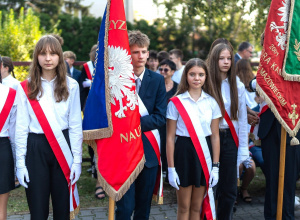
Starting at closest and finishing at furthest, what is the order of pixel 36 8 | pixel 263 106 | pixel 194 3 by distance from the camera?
pixel 263 106 → pixel 194 3 → pixel 36 8

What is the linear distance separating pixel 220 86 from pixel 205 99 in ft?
1.21

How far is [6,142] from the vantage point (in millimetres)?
3807

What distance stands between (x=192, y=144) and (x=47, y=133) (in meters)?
1.33

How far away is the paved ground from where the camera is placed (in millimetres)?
5270

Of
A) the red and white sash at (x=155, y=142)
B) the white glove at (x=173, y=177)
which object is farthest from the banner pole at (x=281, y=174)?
the red and white sash at (x=155, y=142)

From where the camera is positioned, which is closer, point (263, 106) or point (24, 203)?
point (263, 106)

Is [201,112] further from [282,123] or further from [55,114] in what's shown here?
[55,114]

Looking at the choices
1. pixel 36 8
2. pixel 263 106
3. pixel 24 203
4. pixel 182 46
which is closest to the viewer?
pixel 263 106

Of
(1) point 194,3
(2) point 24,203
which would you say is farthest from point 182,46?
(2) point 24,203

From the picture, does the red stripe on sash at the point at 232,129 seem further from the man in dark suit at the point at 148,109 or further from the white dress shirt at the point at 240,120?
the man in dark suit at the point at 148,109

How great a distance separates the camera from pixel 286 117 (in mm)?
4445

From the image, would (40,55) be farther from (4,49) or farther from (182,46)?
(182,46)

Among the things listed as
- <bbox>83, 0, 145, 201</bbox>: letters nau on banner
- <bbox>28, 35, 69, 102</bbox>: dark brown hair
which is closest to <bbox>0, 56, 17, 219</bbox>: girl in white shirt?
<bbox>28, 35, 69, 102</bbox>: dark brown hair

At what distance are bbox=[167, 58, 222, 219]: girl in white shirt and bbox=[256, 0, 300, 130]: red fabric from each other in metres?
0.65
